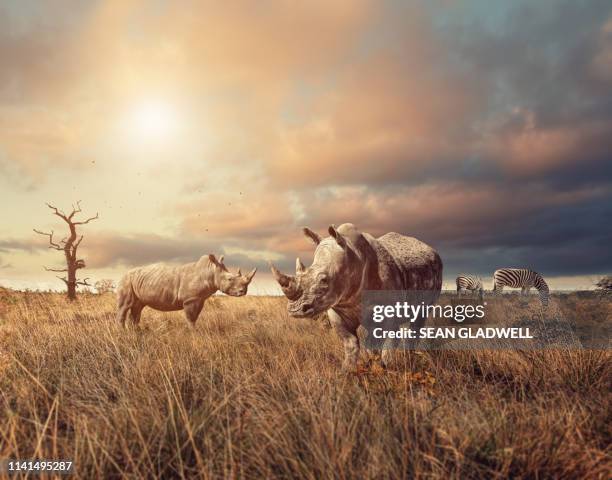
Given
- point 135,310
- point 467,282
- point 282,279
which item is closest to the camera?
point 282,279

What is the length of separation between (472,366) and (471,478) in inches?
133

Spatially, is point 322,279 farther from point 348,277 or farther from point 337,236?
point 337,236

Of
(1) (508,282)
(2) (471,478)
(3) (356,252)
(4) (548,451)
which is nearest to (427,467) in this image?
(2) (471,478)

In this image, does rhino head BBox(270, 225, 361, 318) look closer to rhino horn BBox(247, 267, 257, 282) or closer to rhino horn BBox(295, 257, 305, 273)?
rhino horn BBox(295, 257, 305, 273)

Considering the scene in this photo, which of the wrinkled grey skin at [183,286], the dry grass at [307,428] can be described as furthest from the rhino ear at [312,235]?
the wrinkled grey skin at [183,286]

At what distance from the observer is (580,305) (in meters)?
21.4

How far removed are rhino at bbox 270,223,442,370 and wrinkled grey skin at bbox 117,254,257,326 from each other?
621 centimetres

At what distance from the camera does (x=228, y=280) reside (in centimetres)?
1134

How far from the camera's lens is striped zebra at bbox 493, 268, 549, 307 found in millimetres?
25578

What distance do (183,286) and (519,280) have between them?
21.2 m

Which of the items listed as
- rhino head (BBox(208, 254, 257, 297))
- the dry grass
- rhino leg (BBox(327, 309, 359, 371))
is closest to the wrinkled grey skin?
rhino head (BBox(208, 254, 257, 297))

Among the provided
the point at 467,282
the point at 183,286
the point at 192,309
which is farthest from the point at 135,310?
the point at 467,282

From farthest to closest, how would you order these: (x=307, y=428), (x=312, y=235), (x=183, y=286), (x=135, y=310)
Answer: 1. (x=135, y=310)
2. (x=183, y=286)
3. (x=312, y=235)
4. (x=307, y=428)

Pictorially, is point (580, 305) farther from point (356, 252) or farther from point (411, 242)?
point (356, 252)
